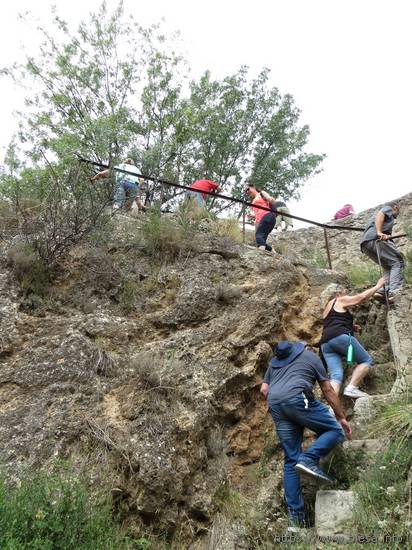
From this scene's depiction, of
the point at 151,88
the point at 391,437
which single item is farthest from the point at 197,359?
the point at 151,88

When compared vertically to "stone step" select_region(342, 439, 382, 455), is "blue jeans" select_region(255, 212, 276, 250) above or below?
above

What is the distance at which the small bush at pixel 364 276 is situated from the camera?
402 inches

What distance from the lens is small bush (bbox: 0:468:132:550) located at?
4324mm

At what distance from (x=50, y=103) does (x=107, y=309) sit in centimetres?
1065

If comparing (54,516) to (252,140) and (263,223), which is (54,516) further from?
(252,140)

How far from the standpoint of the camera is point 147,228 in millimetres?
8766

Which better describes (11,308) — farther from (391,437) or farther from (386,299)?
(386,299)

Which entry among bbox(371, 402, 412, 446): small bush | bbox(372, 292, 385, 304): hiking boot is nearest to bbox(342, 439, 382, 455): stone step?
bbox(371, 402, 412, 446): small bush

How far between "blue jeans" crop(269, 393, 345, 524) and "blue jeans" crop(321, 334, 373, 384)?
1328mm

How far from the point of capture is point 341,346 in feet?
22.7

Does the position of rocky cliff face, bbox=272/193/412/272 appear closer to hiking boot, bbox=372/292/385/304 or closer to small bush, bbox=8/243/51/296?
hiking boot, bbox=372/292/385/304

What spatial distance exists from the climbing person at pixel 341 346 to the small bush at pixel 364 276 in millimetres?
2587

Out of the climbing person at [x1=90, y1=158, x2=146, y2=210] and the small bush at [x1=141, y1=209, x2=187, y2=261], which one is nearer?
the small bush at [x1=141, y1=209, x2=187, y2=261]

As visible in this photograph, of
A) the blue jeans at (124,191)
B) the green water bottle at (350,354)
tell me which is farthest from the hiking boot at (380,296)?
the blue jeans at (124,191)
